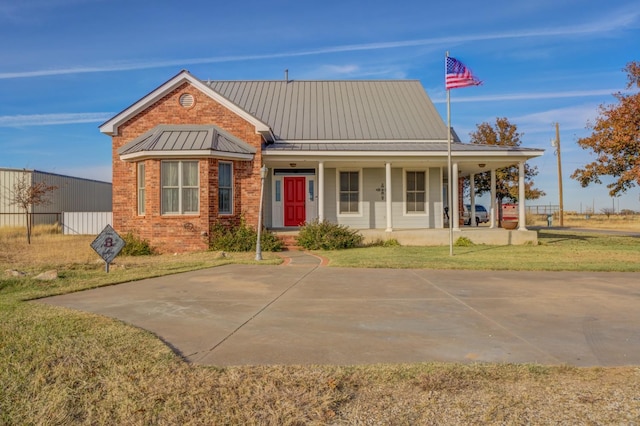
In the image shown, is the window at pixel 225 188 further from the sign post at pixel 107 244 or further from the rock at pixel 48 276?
the rock at pixel 48 276

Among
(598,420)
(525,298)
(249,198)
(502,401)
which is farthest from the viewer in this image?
(249,198)

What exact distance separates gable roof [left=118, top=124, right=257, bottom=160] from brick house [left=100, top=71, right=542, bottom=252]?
0.04 meters

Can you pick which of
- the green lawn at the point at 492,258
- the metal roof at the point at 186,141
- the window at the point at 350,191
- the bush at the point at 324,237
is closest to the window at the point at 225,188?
the metal roof at the point at 186,141

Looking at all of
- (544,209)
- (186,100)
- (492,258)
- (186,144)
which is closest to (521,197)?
(492,258)

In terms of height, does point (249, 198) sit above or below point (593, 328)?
above

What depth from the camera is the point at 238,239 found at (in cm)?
1534

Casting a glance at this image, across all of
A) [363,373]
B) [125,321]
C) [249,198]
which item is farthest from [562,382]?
[249,198]

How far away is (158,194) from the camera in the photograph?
15094 mm

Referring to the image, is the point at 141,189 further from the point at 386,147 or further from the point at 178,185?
the point at 386,147

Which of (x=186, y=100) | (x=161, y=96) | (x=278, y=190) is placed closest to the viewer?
(x=161, y=96)

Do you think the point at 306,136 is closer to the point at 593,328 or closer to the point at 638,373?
the point at 593,328

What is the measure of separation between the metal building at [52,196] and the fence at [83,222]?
5.69 ft

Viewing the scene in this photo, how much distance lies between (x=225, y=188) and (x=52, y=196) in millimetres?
20291

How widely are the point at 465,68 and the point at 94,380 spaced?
13.5 m
